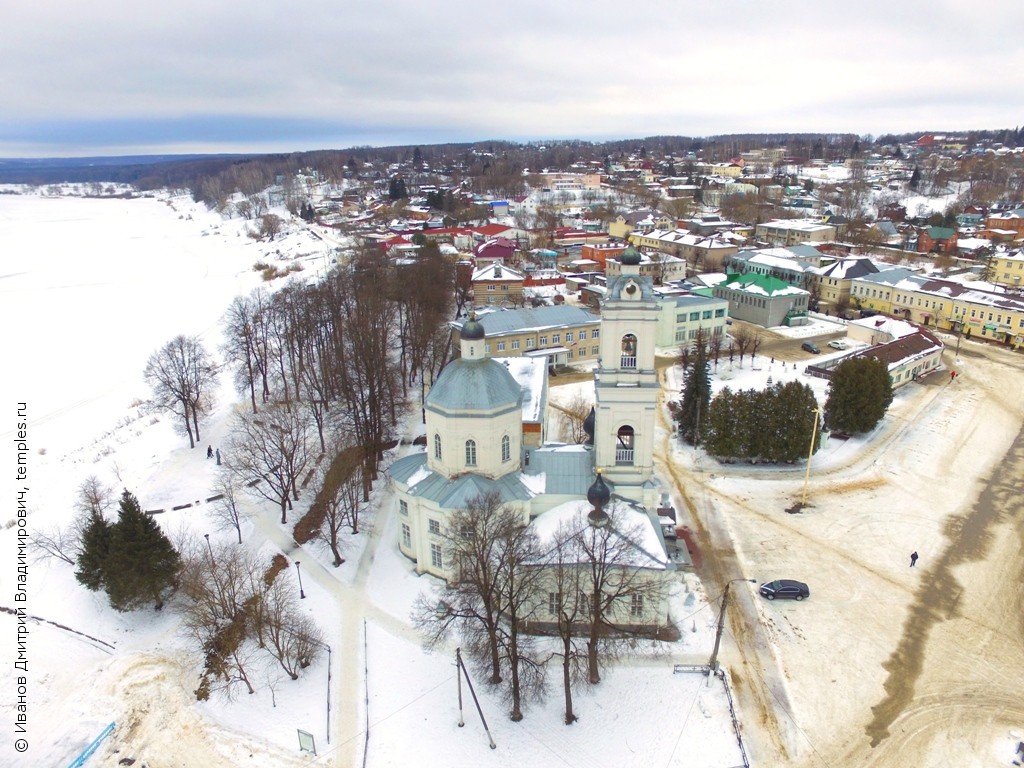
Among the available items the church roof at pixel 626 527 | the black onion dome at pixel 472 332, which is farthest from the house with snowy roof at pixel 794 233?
the black onion dome at pixel 472 332

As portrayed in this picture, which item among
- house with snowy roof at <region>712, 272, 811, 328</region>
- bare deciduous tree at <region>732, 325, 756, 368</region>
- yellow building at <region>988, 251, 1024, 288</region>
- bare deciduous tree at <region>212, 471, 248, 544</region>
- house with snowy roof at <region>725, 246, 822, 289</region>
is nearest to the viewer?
bare deciduous tree at <region>212, 471, 248, 544</region>

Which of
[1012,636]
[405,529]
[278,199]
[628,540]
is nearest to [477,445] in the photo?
[405,529]

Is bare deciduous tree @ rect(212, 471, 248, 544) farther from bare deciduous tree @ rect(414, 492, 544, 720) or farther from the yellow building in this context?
the yellow building

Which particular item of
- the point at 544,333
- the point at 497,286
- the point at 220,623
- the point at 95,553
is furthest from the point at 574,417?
the point at 497,286

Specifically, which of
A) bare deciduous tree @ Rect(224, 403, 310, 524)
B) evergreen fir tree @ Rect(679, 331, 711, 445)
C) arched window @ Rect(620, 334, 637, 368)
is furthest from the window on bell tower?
bare deciduous tree @ Rect(224, 403, 310, 524)

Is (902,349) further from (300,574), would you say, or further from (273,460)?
(300,574)

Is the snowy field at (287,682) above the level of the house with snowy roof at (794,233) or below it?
below

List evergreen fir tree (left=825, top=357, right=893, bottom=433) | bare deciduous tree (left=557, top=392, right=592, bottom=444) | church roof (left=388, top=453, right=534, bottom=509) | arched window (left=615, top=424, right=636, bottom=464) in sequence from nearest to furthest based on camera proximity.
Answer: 1. church roof (left=388, top=453, right=534, bottom=509)
2. arched window (left=615, top=424, right=636, bottom=464)
3. evergreen fir tree (left=825, top=357, right=893, bottom=433)
4. bare deciduous tree (left=557, top=392, right=592, bottom=444)

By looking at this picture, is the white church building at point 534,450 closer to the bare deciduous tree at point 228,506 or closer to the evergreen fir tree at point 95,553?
the bare deciduous tree at point 228,506
